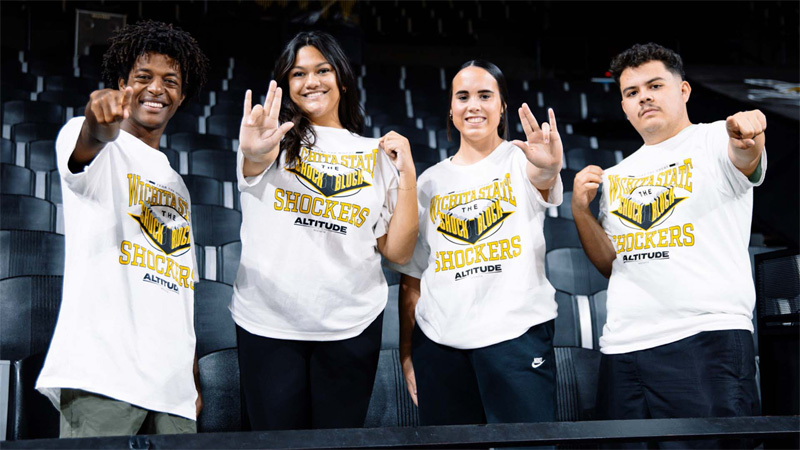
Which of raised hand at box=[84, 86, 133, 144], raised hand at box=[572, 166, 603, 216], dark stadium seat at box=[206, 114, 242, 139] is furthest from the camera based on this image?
dark stadium seat at box=[206, 114, 242, 139]

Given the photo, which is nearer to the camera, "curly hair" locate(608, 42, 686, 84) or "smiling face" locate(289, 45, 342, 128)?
"smiling face" locate(289, 45, 342, 128)

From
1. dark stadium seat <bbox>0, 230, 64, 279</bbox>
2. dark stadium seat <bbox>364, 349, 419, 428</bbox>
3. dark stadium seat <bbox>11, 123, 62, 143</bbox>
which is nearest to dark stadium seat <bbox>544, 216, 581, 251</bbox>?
dark stadium seat <bbox>364, 349, 419, 428</bbox>

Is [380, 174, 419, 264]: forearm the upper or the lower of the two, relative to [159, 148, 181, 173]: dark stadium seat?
lower

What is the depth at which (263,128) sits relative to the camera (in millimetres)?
1388

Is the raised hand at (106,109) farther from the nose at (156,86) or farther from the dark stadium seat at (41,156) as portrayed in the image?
the dark stadium seat at (41,156)

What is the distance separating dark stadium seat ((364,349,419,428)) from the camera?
1.91 meters

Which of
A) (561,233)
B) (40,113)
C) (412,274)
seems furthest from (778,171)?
(40,113)

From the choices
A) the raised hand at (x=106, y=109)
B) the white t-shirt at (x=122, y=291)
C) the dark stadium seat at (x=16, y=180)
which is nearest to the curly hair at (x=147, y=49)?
the white t-shirt at (x=122, y=291)

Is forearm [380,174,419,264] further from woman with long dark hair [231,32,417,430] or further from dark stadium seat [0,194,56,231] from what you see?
dark stadium seat [0,194,56,231]

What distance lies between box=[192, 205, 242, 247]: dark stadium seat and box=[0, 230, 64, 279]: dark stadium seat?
0.52m

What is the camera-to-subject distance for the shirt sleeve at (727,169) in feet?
4.94

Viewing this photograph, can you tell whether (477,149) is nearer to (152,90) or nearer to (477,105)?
(477,105)

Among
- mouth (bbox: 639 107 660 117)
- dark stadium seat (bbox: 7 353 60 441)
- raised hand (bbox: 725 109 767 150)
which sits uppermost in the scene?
mouth (bbox: 639 107 660 117)

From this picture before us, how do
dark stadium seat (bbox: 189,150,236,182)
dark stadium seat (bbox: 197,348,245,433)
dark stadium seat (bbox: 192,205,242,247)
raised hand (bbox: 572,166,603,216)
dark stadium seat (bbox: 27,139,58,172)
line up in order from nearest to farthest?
raised hand (bbox: 572,166,603,216) → dark stadium seat (bbox: 197,348,245,433) → dark stadium seat (bbox: 192,205,242,247) → dark stadium seat (bbox: 27,139,58,172) → dark stadium seat (bbox: 189,150,236,182)
